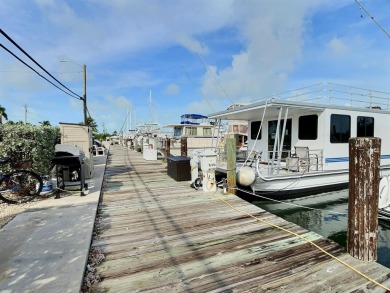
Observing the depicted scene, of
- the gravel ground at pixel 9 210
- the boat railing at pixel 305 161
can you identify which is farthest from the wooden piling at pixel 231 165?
the gravel ground at pixel 9 210

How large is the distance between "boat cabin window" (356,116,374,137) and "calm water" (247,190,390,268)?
2468mm

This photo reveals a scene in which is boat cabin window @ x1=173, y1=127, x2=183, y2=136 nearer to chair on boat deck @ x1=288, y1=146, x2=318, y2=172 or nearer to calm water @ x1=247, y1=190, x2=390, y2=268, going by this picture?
chair on boat deck @ x1=288, y1=146, x2=318, y2=172

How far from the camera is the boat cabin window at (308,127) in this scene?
9.01 m

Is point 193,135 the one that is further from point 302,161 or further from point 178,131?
point 302,161

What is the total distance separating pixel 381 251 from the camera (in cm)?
510

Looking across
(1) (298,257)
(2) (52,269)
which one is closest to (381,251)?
(1) (298,257)

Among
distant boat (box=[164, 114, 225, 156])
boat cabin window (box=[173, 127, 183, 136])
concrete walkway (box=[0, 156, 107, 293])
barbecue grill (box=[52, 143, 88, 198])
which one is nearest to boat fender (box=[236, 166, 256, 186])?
concrete walkway (box=[0, 156, 107, 293])

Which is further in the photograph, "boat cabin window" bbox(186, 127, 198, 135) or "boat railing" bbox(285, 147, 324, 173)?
"boat cabin window" bbox(186, 127, 198, 135)

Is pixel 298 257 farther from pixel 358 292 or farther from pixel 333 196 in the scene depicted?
pixel 333 196

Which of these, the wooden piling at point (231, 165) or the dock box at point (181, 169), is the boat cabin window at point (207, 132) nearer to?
the dock box at point (181, 169)

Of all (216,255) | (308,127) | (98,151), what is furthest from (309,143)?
(98,151)

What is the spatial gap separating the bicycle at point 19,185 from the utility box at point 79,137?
89.0 inches

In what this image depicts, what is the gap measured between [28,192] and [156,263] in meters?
4.57

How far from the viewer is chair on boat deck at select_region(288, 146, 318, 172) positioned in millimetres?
8327
